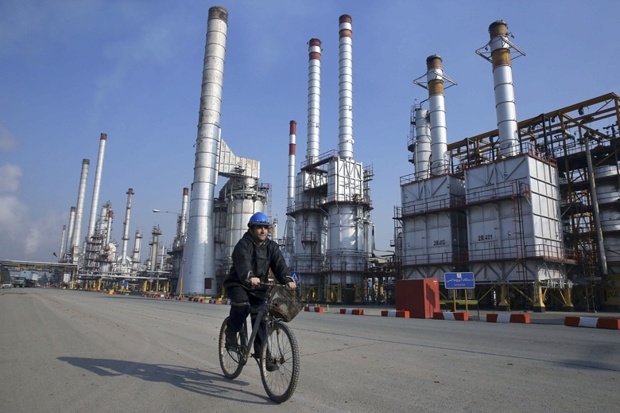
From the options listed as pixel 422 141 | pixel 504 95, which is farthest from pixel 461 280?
pixel 422 141

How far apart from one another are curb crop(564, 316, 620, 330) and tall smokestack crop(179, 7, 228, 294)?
37.4m

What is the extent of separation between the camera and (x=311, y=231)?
46312 millimetres

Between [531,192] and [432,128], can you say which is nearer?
[531,192]

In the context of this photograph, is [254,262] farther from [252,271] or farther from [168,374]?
[168,374]

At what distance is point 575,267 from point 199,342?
100ft

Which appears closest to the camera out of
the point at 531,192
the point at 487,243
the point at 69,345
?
the point at 69,345

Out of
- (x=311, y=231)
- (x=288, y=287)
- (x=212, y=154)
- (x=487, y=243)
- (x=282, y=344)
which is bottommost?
(x=282, y=344)

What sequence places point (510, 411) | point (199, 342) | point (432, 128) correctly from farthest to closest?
point (432, 128) → point (199, 342) → point (510, 411)

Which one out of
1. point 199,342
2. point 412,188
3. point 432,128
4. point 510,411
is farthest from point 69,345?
point 432,128

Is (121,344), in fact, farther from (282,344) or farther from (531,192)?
(531,192)

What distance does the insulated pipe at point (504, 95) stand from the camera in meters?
30.4

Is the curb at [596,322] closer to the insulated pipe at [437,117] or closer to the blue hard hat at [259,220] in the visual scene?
the blue hard hat at [259,220]

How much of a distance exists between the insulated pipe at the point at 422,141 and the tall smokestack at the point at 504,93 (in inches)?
465

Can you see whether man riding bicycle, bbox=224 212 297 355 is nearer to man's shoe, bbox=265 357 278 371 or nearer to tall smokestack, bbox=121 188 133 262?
man's shoe, bbox=265 357 278 371
